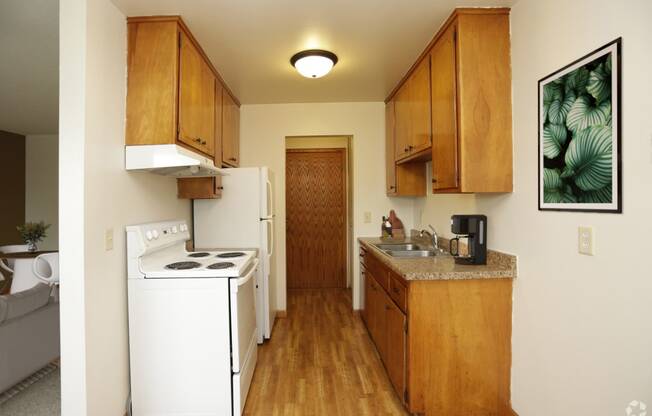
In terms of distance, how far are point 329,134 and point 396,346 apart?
96.0 inches

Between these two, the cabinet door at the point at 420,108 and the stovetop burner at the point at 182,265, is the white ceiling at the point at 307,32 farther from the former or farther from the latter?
the stovetop burner at the point at 182,265

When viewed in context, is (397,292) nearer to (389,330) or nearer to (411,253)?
(389,330)

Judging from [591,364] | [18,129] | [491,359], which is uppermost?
[18,129]

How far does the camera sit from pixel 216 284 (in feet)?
6.04

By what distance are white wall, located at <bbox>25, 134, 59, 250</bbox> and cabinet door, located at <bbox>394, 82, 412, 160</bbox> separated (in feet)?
18.2

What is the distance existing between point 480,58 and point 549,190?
86 centimetres

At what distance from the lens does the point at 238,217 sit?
2969 millimetres

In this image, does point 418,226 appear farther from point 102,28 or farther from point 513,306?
point 102,28

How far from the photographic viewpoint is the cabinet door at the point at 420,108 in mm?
2316

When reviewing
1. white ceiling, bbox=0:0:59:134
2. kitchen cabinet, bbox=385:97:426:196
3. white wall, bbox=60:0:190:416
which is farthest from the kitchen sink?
white ceiling, bbox=0:0:59:134

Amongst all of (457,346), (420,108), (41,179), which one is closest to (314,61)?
(420,108)

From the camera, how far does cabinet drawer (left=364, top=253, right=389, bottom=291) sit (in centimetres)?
232

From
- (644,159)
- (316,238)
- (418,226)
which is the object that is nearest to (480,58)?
(644,159)

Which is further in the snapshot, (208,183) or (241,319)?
(208,183)
